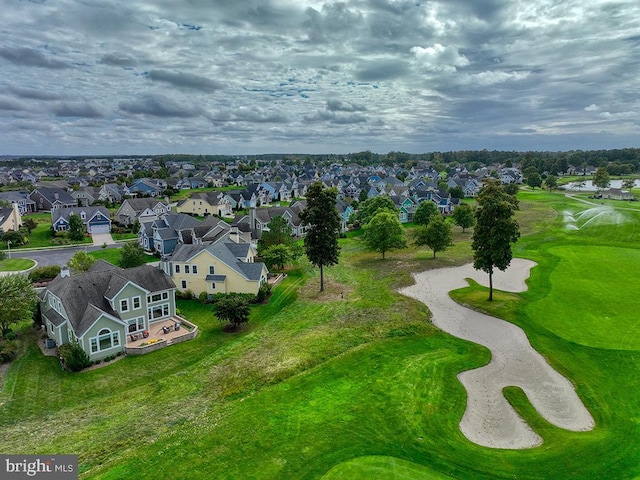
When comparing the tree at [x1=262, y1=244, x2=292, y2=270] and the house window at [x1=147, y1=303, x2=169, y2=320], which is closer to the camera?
the house window at [x1=147, y1=303, x2=169, y2=320]

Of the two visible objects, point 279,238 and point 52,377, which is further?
point 279,238

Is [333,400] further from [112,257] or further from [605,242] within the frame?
[605,242]

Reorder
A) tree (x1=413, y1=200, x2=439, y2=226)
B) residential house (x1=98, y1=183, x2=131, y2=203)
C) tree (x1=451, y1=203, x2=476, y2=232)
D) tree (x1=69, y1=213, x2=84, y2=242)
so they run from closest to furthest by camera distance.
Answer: tree (x1=69, y1=213, x2=84, y2=242) → tree (x1=451, y1=203, x2=476, y2=232) → tree (x1=413, y1=200, x2=439, y2=226) → residential house (x1=98, y1=183, x2=131, y2=203)

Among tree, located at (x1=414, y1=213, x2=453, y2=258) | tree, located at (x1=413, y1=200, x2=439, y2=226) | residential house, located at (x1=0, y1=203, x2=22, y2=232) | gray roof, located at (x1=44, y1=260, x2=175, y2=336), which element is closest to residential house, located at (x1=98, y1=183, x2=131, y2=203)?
residential house, located at (x1=0, y1=203, x2=22, y2=232)

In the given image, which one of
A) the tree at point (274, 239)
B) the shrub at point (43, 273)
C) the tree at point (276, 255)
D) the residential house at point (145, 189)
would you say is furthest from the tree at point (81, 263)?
the residential house at point (145, 189)

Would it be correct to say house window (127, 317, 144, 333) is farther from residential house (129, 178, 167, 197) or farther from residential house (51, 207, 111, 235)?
residential house (129, 178, 167, 197)

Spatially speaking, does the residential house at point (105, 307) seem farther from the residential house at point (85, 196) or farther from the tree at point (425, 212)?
the residential house at point (85, 196)

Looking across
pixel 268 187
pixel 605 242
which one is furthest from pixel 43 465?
pixel 268 187
